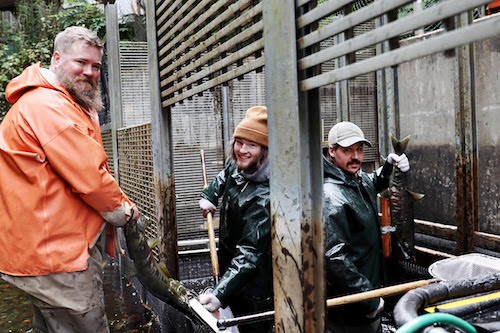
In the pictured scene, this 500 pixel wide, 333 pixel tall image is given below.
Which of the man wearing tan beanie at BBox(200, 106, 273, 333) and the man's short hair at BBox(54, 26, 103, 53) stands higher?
the man's short hair at BBox(54, 26, 103, 53)

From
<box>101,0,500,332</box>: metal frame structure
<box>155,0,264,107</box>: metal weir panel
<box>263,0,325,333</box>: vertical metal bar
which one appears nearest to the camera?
<box>101,0,500,332</box>: metal frame structure

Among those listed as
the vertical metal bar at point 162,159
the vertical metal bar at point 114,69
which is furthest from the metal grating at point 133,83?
the vertical metal bar at point 162,159

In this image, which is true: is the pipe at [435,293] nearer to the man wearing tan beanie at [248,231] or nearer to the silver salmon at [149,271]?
the man wearing tan beanie at [248,231]

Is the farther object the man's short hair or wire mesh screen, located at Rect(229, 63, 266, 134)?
wire mesh screen, located at Rect(229, 63, 266, 134)

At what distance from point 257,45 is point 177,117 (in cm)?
576

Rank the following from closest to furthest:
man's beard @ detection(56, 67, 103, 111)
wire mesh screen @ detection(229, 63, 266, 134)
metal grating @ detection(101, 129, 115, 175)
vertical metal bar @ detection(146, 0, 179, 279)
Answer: man's beard @ detection(56, 67, 103, 111) < vertical metal bar @ detection(146, 0, 179, 279) < wire mesh screen @ detection(229, 63, 266, 134) < metal grating @ detection(101, 129, 115, 175)

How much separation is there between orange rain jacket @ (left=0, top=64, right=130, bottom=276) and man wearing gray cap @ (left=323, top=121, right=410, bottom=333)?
1620 millimetres

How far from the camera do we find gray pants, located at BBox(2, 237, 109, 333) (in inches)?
124

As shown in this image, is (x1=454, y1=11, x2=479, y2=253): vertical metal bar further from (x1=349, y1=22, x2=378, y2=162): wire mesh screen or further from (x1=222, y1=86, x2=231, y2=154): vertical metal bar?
(x1=222, y1=86, x2=231, y2=154): vertical metal bar

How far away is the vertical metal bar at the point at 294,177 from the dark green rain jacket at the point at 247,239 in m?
1.10

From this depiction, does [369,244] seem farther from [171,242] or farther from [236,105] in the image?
[236,105]

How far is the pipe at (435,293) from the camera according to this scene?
4.98 feet

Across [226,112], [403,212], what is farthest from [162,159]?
[226,112]

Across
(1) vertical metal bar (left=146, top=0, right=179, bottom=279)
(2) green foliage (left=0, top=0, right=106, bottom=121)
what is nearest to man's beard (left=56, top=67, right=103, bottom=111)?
(1) vertical metal bar (left=146, top=0, right=179, bottom=279)
